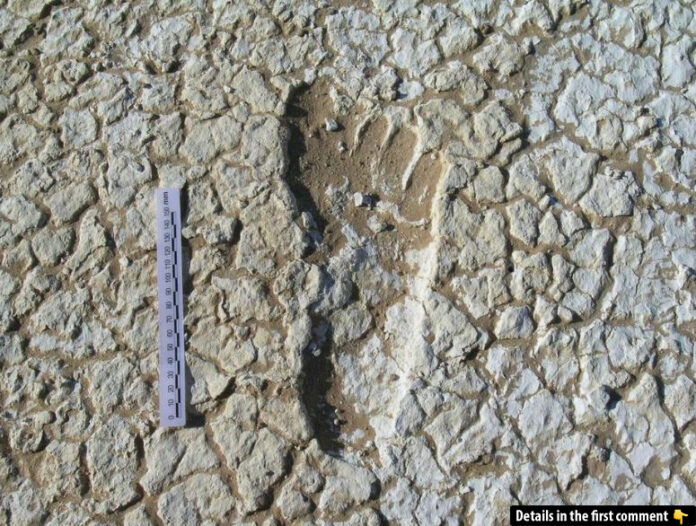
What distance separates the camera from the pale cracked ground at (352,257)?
261 cm

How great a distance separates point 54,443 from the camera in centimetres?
262

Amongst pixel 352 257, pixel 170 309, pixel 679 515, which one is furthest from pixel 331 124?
pixel 679 515

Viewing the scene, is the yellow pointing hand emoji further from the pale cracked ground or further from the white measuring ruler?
the white measuring ruler

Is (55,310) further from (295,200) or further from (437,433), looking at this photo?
(437,433)

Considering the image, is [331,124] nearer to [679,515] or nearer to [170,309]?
[170,309]

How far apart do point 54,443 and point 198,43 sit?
147 centimetres

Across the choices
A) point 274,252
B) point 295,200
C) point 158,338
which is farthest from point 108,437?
point 295,200

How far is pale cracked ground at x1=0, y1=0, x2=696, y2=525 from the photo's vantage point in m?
2.61

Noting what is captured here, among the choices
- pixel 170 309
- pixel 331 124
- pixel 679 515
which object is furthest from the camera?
pixel 331 124

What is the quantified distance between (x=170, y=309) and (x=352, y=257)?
0.63 metres

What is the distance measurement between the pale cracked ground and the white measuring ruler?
39mm

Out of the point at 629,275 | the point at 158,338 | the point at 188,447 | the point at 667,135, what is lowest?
the point at 188,447

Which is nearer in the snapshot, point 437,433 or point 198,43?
point 437,433

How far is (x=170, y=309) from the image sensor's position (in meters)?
2.73
